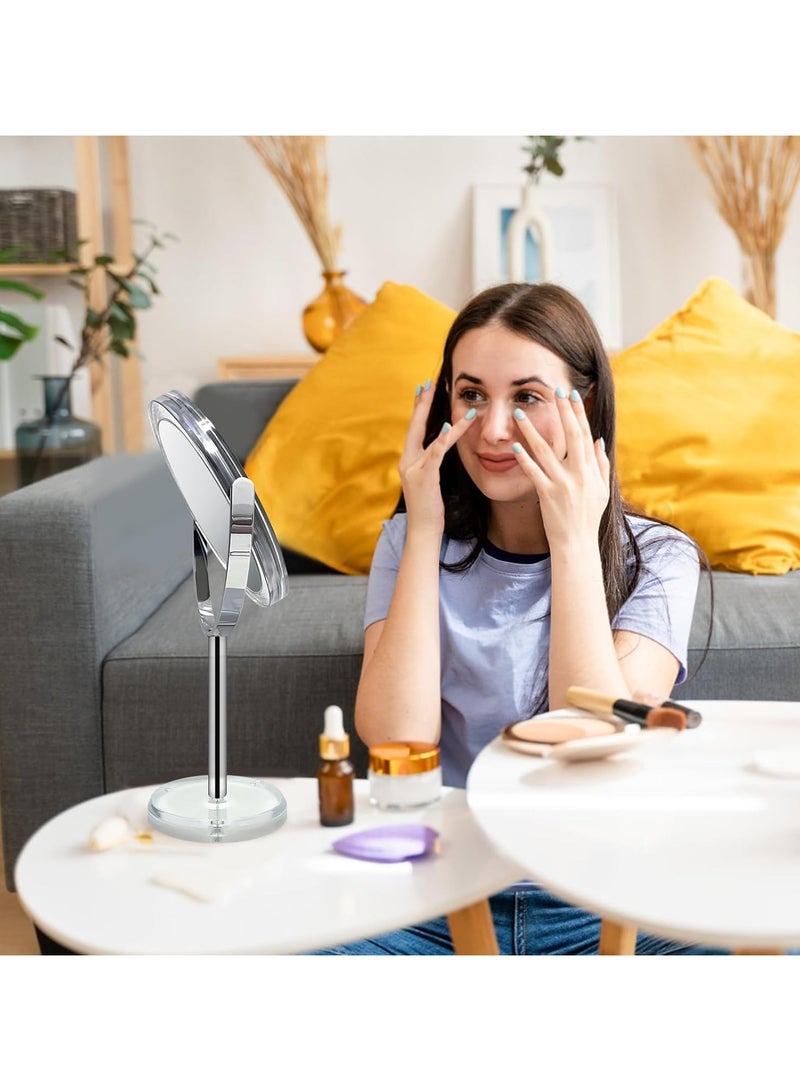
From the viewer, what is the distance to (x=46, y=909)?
2.14 ft

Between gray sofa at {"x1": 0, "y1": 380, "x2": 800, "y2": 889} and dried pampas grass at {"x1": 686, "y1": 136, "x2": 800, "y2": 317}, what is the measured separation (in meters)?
1.69

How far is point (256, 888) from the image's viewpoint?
0.67m

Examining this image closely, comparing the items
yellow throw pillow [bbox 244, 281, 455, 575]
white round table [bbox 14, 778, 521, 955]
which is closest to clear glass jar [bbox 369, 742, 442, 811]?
white round table [bbox 14, 778, 521, 955]

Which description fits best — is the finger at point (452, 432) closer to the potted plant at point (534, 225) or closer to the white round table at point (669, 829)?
the white round table at point (669, 829)

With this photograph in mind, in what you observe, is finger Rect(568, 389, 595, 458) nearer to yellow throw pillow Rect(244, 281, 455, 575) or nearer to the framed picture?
yellow throw pillow Rect(244, 281, 455, 575)

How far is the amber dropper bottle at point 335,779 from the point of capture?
715 mm

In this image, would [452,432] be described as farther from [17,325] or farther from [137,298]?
[137,298]

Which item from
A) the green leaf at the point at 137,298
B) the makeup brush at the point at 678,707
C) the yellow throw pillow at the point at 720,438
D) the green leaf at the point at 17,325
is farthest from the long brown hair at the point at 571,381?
the green leaf at the point at 137,298

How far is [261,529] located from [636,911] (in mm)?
302

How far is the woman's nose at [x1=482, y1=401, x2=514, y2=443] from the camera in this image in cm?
85

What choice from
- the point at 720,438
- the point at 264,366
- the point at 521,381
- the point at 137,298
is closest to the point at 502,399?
the point at 521,381

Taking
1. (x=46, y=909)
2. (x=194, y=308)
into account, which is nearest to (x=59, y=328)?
(x=194, y=308)
